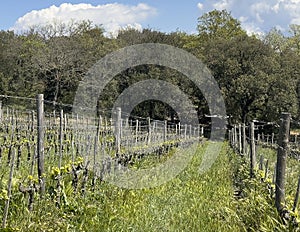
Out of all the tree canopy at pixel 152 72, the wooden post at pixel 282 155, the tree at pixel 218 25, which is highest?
the tree at pixel 218 25

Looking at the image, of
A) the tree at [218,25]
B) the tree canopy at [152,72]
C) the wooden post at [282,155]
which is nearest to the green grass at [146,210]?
the wooden post at [282,155]

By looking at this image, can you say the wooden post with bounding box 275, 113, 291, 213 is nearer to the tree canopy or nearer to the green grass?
the green grass

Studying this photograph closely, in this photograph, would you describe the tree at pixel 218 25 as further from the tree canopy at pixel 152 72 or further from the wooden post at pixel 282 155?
the wooden post at pixel 282 155

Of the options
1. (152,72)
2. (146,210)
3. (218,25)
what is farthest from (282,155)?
(218,25)

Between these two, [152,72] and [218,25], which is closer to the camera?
[152,72]

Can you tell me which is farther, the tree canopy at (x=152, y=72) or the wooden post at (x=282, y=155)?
the tree canopy at (x=152, y=72)

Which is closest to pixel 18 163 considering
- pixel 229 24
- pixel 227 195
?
pixel 227 195

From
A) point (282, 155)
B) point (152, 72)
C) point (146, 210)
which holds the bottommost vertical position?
point (146, 210)

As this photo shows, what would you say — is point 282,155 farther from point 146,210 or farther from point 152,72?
point 152,72

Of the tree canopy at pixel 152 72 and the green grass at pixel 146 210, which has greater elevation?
the tree canopy at pixel 152 72

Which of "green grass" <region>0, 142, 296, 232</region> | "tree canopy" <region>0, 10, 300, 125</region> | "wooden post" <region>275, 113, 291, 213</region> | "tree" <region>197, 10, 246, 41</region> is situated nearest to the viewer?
"green grass" <region>0, 142, 296, 232</region>

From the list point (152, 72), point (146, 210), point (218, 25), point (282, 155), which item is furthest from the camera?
point (218, 25)

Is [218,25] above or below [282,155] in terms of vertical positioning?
above

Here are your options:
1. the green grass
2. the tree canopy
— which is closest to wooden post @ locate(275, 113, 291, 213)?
the green grass
